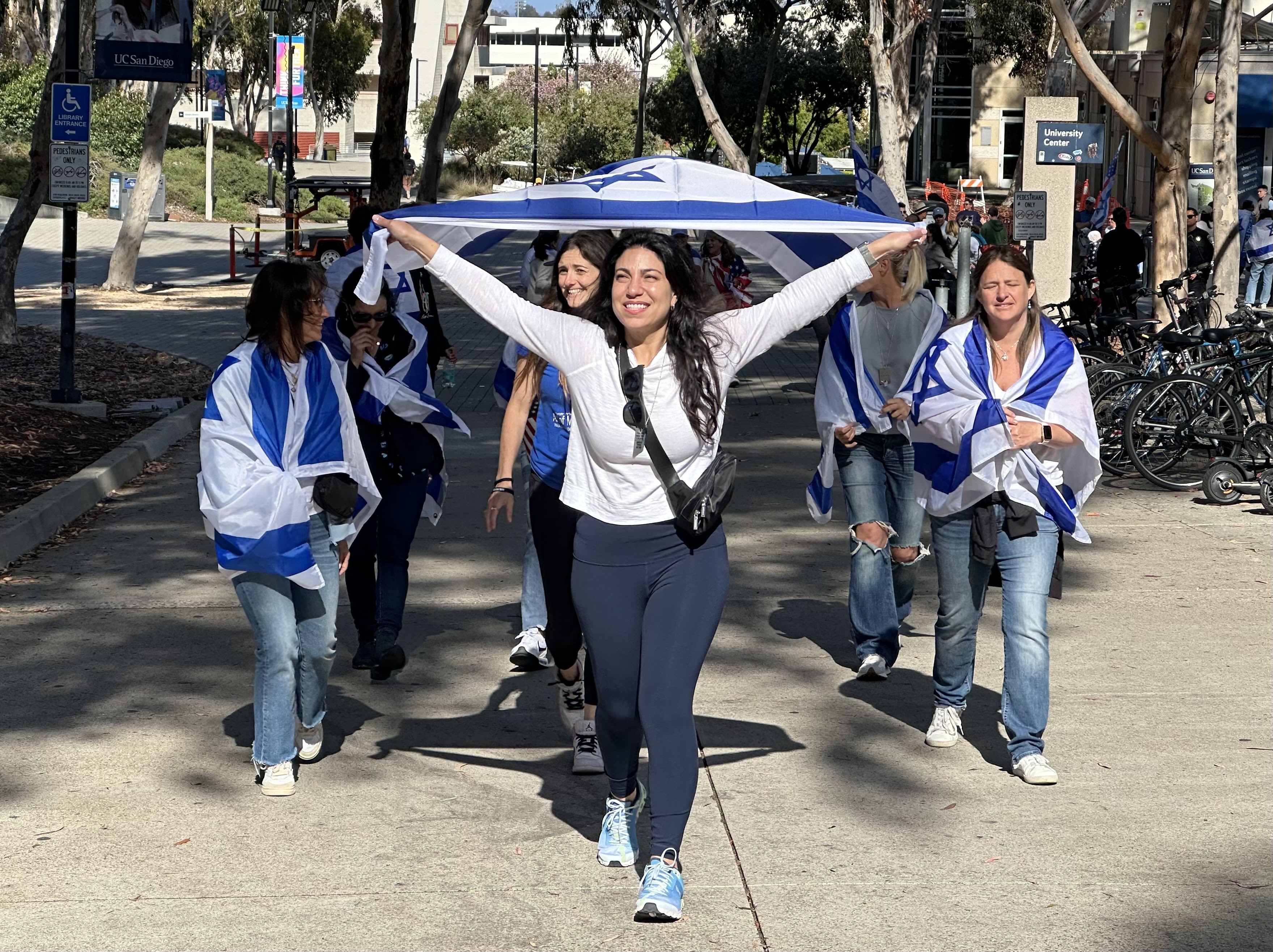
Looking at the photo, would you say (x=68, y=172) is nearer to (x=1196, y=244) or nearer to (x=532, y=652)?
(x=532, y=652)

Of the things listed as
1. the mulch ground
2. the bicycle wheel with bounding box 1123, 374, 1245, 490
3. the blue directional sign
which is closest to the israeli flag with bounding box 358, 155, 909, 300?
the mulch ground

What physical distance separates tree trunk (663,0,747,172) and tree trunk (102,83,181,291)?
893cm

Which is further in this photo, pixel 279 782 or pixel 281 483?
pixel 279 782

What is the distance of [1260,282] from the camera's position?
24078 mm

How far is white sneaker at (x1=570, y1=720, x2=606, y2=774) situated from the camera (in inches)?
218

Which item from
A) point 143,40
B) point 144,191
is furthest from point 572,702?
point 144,191

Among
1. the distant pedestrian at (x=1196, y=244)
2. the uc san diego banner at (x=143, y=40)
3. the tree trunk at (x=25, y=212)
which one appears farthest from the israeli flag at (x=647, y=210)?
the distant pedestrian at (x=1196, y=244)

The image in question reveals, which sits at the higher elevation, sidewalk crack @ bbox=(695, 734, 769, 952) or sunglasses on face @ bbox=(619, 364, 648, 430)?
sunglasses on face @ bbox=(619, 364, 648, 430)

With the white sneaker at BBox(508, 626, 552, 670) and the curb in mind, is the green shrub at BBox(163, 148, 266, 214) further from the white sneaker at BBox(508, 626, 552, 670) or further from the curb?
the white sneaker at BBox(508, 626, 552, 670)

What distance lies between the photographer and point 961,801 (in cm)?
530

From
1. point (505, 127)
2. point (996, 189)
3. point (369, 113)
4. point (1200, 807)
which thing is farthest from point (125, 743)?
point (369, 113)

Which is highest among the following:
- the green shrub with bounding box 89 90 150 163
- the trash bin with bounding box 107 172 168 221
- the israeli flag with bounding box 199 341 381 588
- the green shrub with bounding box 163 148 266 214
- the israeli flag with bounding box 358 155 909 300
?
the green shrub with bounding box 89 90 150 163

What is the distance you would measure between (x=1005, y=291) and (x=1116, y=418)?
21.5 ft

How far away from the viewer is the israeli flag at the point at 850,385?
6512mm
